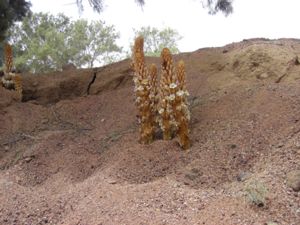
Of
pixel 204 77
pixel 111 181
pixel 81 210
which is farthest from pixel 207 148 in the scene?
pixel 204 77

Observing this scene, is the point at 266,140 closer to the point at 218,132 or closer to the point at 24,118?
the point at 218,132

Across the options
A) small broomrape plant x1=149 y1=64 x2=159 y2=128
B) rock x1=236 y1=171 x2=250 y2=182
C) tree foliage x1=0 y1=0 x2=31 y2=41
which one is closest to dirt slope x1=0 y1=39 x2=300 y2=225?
rock x1=236 y1=171 x2=250 y2=182

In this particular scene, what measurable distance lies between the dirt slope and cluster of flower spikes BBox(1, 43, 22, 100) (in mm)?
123

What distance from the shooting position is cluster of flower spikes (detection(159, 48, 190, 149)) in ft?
13.0

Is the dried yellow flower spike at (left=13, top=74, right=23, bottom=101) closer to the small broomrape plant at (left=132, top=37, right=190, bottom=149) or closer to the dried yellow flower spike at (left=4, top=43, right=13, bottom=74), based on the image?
the dried yellow flower spike at (left=4, top=43, right=13, bottom=74)

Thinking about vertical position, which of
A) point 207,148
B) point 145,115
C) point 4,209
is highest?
point 145,115

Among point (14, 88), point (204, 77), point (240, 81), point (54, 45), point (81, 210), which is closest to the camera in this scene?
point (81, 210)

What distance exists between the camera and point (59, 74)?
21.3 feet

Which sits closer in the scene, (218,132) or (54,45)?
(218,132)

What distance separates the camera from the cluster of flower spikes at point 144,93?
4121mm

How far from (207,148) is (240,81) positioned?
4.45 feet

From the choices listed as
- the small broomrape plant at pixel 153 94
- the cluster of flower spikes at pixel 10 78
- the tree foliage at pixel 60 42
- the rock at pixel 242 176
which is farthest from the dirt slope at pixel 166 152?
the tree foliage at pixel 60 42

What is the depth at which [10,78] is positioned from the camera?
233 inches

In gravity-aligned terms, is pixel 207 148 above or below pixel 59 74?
below
